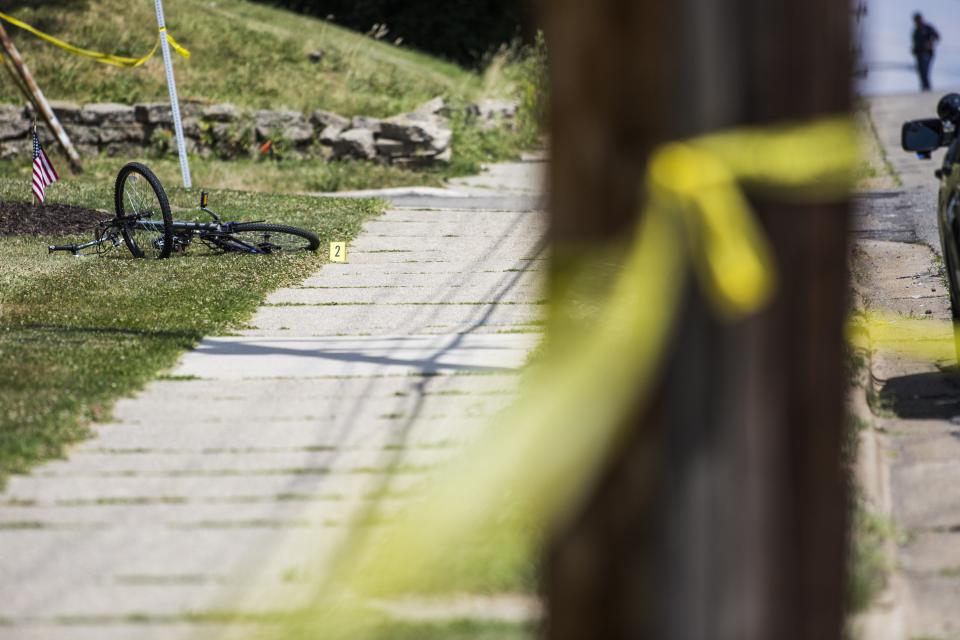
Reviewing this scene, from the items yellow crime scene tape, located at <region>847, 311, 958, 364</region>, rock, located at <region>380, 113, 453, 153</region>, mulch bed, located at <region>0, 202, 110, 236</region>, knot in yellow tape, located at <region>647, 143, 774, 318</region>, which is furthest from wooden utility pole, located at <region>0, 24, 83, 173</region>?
knot in yellow tape, located at <region>647, 143, 774, 318</region>

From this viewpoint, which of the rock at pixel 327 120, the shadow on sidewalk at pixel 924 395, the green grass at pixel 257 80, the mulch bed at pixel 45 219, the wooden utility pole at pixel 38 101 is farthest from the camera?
the rock at pixel 327 120

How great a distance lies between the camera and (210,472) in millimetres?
5371

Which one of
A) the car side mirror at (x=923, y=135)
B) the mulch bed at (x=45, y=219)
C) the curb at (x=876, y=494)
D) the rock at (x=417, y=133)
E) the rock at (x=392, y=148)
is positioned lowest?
the curb at (x=876, y=494)

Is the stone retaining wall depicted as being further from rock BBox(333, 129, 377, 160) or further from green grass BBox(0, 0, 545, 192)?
green grass BBox(0, 0, 545, 192)

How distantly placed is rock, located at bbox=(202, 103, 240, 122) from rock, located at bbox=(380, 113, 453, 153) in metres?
1.87

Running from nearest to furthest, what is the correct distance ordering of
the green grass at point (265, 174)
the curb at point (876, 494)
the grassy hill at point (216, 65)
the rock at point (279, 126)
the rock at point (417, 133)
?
the curb at point (876, 494) → the green grass at point (265, 174) → the rock at point (417, 133) → the rock at point (279, 126) → the grassy hill at point (216, 65)

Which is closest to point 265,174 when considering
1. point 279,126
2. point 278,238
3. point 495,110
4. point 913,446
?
point 279,126

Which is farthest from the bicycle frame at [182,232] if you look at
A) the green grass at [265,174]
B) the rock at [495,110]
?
the rock at [495,110]

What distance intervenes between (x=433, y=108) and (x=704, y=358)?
1489cm

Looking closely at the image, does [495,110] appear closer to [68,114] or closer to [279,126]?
[279,126]

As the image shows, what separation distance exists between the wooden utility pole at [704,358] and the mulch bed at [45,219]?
31.9 feet

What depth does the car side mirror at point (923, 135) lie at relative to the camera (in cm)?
694

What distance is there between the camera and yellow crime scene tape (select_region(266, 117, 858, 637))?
2531 mm

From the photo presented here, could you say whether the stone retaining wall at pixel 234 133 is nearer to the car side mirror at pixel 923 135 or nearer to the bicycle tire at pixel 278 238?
the bicycle tire at pixel 278 238
